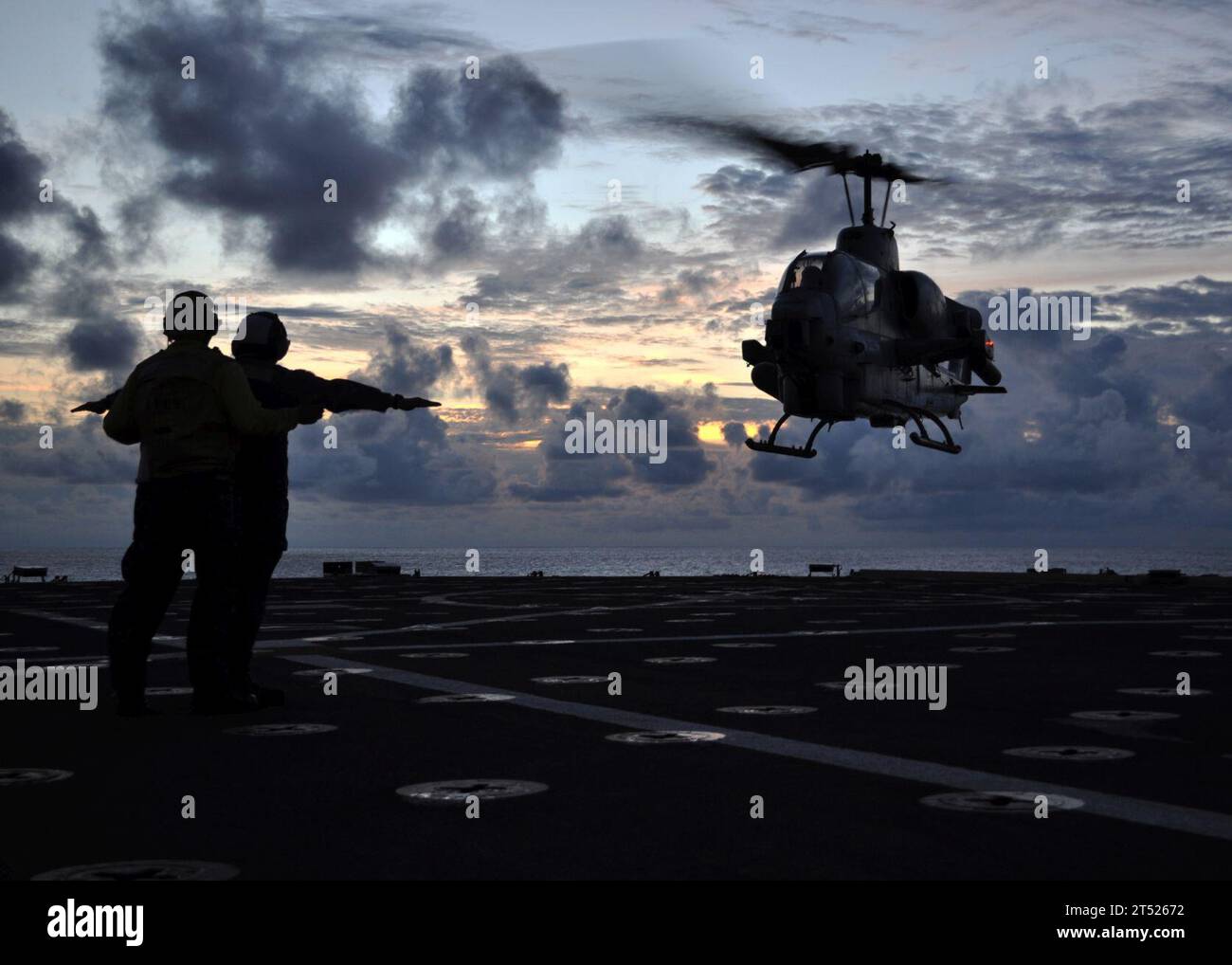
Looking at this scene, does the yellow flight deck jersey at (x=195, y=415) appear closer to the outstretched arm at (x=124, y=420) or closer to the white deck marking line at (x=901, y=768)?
the outstretched arm at (x=124, y=420)

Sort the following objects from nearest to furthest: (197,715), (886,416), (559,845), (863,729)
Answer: (559,845) < (863,729) < (197,715) < (886,416)

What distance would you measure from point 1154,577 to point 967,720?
3224 cm

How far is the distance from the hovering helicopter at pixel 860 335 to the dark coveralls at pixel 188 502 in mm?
23949

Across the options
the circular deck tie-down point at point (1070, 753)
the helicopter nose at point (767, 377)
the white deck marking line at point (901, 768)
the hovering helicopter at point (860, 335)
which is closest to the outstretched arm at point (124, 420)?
the white deck marking line at point (901, 768)

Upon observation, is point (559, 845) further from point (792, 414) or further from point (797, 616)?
point (792, 414)

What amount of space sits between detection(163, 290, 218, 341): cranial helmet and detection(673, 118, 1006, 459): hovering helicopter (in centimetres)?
2367

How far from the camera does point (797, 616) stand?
20047 millimetres

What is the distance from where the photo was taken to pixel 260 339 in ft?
29.9

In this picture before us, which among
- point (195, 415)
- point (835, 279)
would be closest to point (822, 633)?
point (195, 415)

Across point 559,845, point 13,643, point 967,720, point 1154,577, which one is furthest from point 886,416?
point 559,845

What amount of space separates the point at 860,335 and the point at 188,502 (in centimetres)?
2652

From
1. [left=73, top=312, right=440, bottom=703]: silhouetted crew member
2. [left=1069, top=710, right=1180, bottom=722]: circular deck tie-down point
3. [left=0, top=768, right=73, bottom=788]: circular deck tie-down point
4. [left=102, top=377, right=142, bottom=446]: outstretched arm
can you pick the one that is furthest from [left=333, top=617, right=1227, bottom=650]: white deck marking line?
[left=0, top=768, right=73, bottom=788]: circular deck tie-down point

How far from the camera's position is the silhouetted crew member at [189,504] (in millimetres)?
8266

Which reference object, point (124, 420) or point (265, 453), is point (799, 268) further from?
point (124, 420)
